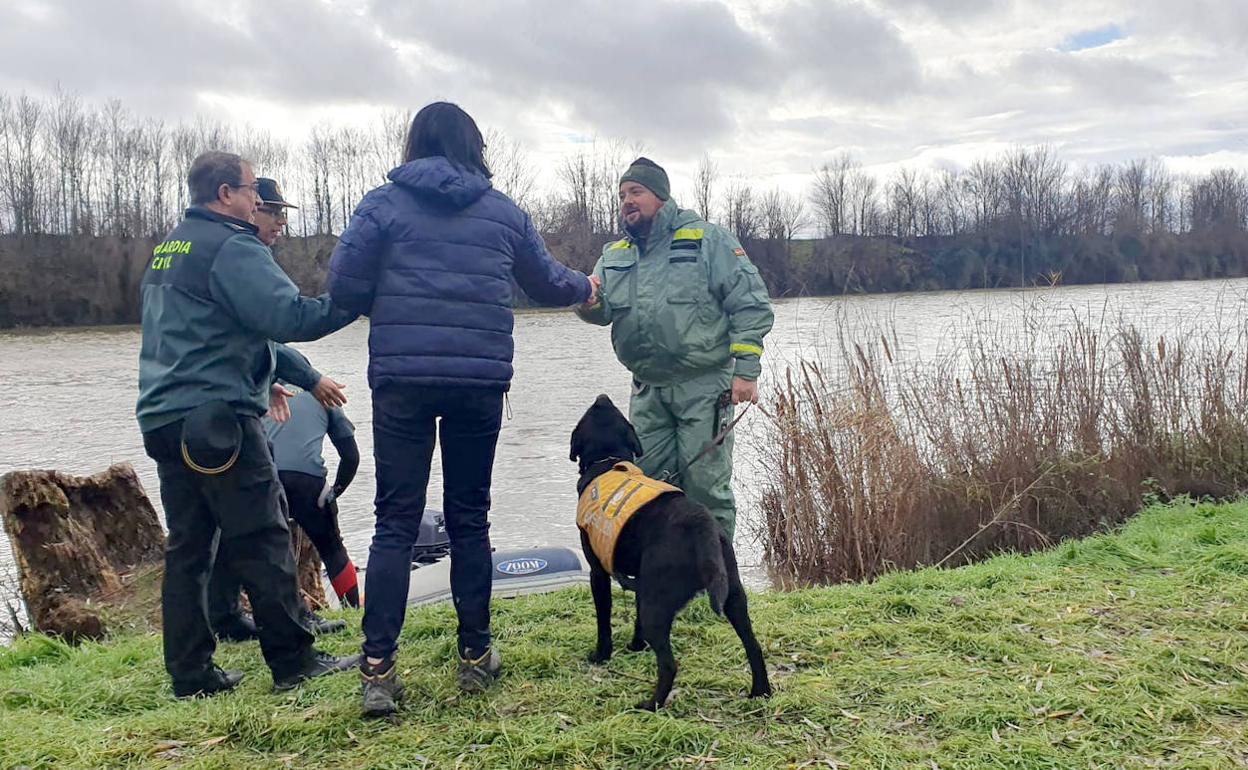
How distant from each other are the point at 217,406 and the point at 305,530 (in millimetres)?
1970

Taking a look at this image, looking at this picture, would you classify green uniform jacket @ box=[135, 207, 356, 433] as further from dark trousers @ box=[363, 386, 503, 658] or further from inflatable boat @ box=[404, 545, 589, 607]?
inflatable boat @ box=[404, 545, 589, 607]

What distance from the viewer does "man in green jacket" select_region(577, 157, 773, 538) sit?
13.2ft

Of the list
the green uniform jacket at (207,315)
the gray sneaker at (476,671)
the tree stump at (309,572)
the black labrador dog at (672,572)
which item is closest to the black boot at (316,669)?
the gray sneaker at (476,671)

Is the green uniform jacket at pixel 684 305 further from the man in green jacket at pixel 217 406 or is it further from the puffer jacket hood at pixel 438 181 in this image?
the man in green jacket at pixel 217 406

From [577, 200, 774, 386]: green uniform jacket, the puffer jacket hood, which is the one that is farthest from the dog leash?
the puffer jacket hood

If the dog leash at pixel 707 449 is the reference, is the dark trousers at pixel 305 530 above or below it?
below

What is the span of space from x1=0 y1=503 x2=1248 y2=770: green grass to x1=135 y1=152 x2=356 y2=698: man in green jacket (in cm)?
25

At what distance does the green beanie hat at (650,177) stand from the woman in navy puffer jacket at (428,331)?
1.20 m

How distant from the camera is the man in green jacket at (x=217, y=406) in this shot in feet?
9.61

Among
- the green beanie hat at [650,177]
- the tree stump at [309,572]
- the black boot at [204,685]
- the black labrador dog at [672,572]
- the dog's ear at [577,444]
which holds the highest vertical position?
the green beanie hat at [650,177]

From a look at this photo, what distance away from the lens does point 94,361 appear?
2188cm

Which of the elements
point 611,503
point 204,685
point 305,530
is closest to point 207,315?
point 204,685

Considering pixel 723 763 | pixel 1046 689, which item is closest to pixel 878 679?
pixel 1046 689

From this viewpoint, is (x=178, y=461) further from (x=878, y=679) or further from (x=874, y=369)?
(x=874, y=369)
